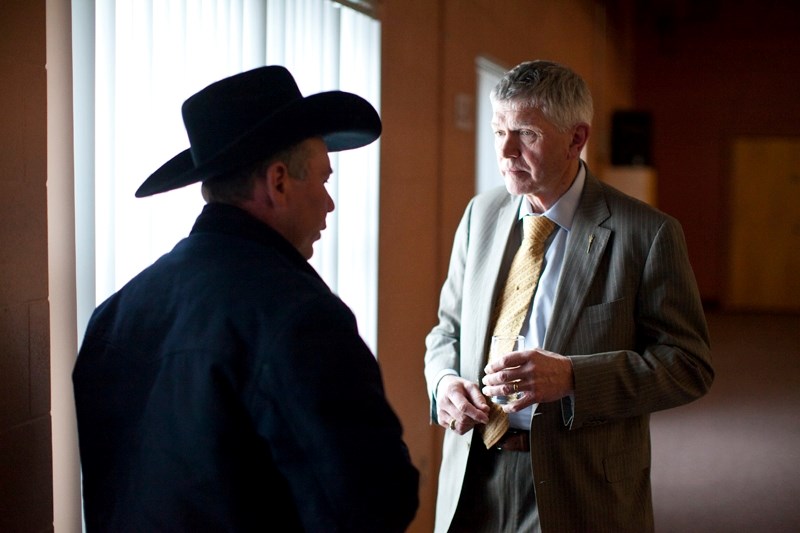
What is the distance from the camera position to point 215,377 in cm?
122

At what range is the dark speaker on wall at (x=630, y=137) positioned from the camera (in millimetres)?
10789

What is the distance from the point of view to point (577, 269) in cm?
201

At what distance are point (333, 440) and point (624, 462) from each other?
3.54 ft

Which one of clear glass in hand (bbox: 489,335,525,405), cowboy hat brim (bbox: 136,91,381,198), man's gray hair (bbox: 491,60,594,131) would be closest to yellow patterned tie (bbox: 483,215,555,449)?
clear glass in hand (bbox: 489,335,525,405)

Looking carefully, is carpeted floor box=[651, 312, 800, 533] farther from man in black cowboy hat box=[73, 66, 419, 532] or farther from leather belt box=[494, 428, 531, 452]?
man in black cowboy hat box=[73, 66, 419, 532]

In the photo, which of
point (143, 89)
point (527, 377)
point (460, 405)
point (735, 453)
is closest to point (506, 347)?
point (527, 377)

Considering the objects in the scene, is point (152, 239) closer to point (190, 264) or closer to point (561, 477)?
point (190, 264)

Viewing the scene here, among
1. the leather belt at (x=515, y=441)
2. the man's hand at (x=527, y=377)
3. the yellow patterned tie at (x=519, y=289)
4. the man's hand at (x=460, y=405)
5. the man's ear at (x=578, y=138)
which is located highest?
the man's ear at (x=578, y=138)

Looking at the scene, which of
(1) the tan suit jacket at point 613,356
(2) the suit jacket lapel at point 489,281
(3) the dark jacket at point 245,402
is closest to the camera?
(3) the dark jacket at point 245,402

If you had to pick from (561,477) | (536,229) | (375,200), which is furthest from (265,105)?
(375,200)

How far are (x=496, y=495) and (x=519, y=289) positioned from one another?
1.62 ft

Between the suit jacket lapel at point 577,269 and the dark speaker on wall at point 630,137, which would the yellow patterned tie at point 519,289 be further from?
the dark speaker on wall at point 630,137

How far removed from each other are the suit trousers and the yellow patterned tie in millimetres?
70

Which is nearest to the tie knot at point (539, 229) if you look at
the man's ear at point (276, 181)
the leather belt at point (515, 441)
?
the leather belt at point (515, 441)
